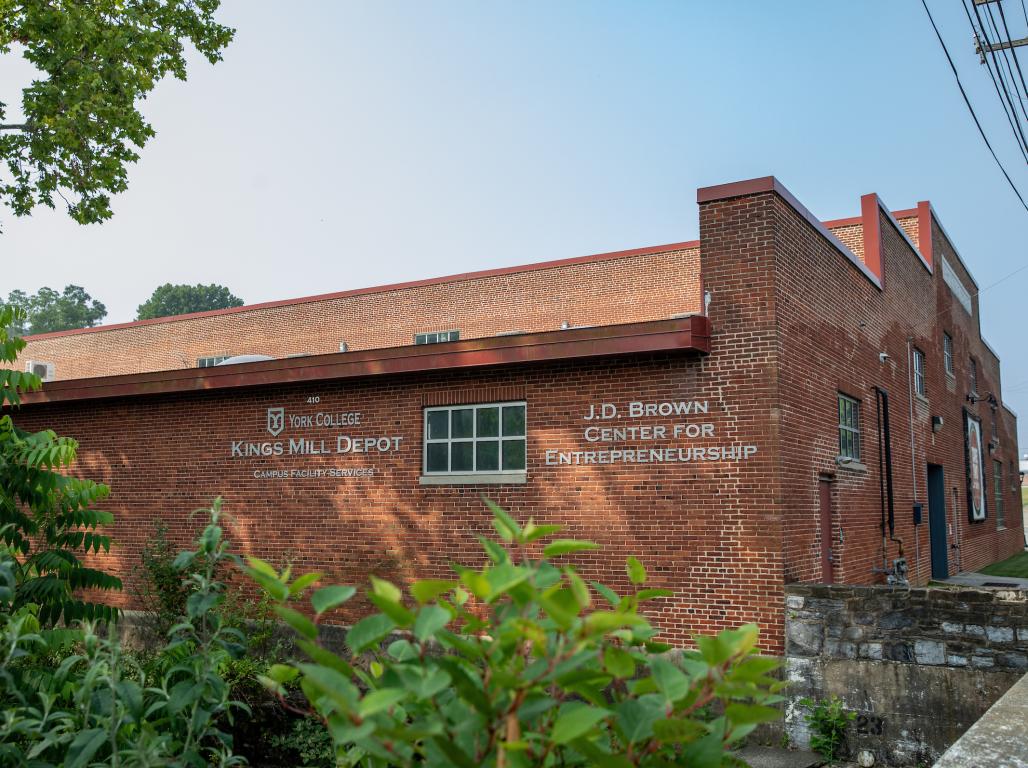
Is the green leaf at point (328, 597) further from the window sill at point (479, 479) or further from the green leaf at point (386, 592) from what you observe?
the window sill at point (479, 479)

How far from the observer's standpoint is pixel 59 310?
104 meters

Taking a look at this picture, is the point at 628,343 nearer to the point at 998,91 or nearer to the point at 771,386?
the point at 771,386

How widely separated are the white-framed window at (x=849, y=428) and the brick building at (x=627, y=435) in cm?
7

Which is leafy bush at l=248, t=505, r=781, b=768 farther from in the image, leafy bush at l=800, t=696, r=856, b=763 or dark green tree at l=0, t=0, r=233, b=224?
dark green tree at l=0, t=0, r=233, b=224

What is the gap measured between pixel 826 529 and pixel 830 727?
321cm

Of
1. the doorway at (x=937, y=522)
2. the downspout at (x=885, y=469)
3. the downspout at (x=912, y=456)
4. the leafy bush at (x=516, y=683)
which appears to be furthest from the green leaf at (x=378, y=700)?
the doorway at (x=937, y=522)

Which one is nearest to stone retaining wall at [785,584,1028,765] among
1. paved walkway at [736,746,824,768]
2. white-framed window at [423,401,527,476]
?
paved walkway at [736,746,824,768]

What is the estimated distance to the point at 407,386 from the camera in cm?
1259

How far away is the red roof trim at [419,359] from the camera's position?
10.6 metres

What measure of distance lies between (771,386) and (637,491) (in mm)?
2049

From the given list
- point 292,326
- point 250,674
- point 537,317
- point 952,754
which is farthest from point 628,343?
point 292,326

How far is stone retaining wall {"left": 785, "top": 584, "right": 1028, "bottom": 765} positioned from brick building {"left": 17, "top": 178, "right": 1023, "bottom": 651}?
0.58 meters

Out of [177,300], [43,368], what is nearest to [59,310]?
[177,300]

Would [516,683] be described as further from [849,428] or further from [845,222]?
[845,222]
